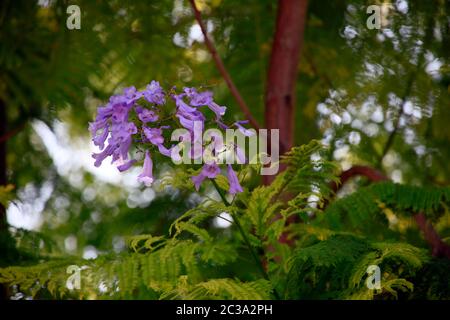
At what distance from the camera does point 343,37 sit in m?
3.84

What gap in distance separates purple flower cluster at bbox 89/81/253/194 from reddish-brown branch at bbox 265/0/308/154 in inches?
54.9

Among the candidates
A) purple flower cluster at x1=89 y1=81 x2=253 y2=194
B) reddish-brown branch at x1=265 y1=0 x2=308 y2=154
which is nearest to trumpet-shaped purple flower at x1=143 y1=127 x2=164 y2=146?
purple flower cluster at x1=89 y1=81 x2=253 y2=194

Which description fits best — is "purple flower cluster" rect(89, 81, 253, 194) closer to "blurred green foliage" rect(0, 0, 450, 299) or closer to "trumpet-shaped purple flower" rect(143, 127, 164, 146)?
"trumpet-shaped purple flower" rect(143, 127, 164, 146)

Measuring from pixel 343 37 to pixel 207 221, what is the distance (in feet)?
3.94

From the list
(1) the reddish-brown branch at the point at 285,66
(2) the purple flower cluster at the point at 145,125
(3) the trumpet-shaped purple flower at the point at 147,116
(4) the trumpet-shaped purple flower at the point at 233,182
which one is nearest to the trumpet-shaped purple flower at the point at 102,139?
(2) the purple flower cluster at the point at 145,125

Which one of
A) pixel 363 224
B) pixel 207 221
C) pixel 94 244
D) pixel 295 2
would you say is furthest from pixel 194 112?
pixel 94 244

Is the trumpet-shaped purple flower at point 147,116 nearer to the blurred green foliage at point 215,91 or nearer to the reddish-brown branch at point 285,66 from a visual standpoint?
the blurred green foliage at point 215,91

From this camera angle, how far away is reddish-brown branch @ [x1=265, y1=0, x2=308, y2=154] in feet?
10.9

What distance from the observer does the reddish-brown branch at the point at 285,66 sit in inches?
131

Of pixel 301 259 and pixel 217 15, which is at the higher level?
pixel 217 15

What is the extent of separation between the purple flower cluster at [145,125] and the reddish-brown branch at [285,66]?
1.39 metres
